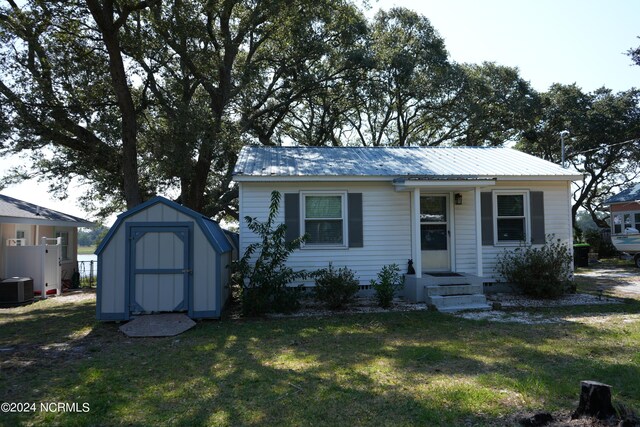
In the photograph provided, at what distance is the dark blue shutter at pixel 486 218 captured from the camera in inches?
426

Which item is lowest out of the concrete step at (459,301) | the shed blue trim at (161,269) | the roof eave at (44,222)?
the concrete step at (459,301)

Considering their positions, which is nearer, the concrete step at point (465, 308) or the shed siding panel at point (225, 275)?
the shed siding panel at point (225, 275)

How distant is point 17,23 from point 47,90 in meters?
1.84

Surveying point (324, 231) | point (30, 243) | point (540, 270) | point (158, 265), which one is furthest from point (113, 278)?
point (540, 270)

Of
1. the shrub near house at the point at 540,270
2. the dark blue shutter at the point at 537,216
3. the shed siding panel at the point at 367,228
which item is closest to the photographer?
the shrub near house at the point at 540,270

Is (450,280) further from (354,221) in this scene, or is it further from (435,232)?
(354,221)

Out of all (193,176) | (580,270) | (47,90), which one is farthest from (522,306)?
(47,90)

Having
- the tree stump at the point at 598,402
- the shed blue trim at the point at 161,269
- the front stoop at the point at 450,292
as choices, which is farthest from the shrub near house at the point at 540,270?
the shed blue trim at the point at 161,269

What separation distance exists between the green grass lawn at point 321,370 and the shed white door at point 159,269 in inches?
30.1

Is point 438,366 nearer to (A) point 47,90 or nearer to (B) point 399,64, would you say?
(A) point 47,90

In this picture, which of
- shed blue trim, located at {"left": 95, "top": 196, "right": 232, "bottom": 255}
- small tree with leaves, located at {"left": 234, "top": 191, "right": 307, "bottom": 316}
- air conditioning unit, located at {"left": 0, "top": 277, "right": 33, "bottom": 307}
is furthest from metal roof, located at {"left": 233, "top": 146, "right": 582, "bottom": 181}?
air conditioning unit, located at {"left": 0, "top": 277, "right": 33, "bottom": 307}

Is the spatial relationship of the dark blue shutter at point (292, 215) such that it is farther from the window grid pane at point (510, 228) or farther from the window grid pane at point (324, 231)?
the window grid pane at point (510, 228)

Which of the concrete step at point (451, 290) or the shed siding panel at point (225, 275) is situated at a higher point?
the shed siding panel at point (225, 275)

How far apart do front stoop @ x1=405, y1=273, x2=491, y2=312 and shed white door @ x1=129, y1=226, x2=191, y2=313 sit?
504 cm
